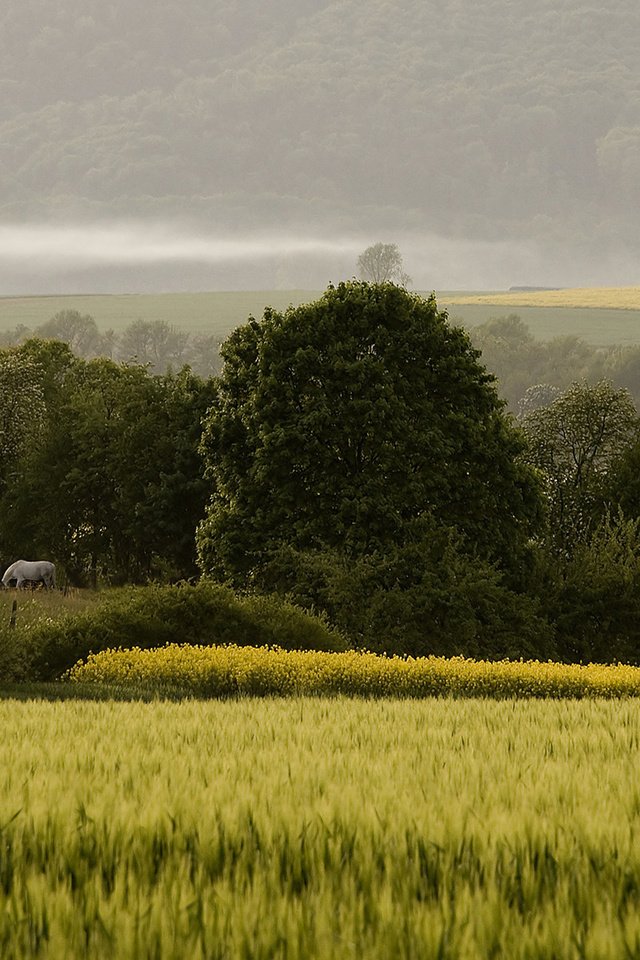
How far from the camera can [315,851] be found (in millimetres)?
6473

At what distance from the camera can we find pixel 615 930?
5031mm

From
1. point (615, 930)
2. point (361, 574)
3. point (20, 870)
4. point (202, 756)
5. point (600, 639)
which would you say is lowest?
point (600, 639)

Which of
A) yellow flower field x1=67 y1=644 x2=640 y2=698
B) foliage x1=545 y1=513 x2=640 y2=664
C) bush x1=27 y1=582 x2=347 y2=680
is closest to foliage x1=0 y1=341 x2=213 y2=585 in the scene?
foliage x1=545 y1=513 x2=640 y2=664

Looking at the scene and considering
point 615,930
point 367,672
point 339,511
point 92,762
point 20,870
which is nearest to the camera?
point 615,930

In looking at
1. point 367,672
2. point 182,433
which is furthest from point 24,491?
point 367,672

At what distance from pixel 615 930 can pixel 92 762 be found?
5.60 meters

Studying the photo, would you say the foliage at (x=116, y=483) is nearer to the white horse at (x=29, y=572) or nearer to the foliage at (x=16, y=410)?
the foliage at (x=16, y=410)

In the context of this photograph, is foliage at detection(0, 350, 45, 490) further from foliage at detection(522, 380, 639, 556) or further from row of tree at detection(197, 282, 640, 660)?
foliage at detection(522, 380, 639, 556)

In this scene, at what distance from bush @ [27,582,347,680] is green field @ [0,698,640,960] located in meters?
15.2

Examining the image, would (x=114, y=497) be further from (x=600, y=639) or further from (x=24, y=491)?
(x=600, y=639)

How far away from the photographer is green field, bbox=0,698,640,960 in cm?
504

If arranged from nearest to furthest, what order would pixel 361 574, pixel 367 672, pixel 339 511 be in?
pixel 367 672
pixel 361 574
pixel 339 511

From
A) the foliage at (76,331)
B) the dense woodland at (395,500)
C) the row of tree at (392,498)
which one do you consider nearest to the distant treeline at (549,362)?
the foliage at (76,331)

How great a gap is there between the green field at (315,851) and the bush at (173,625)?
15225 millimetres
